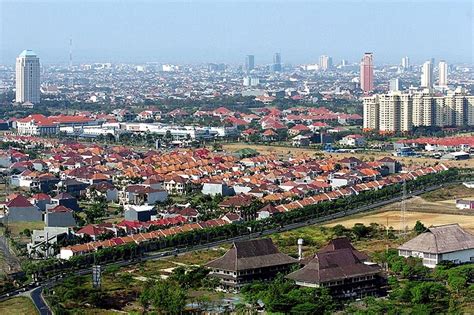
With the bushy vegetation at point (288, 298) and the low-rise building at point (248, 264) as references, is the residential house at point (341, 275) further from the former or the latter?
the low-rise building at point (248, 264)

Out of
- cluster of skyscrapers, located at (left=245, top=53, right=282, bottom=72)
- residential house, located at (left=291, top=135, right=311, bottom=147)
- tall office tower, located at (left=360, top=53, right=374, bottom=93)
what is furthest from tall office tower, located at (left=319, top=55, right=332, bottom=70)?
residential house, located at (left=291, top=135, right=311, bottom=147)

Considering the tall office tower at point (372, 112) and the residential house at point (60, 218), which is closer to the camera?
the residential house at point (60, 218)

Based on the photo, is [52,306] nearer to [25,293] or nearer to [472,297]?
[25,293]

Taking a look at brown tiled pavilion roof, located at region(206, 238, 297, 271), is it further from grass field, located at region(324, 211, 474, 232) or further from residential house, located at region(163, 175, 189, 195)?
residential house, located at region(163, 175, 189, 195)

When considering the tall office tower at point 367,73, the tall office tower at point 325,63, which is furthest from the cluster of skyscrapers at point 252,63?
the tall office tower at point 367,73

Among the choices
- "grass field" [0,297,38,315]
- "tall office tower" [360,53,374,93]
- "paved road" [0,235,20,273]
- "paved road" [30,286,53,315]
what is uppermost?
"tall office tower" [360,53,374,93]

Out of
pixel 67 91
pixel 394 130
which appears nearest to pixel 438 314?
pixel 394 130
